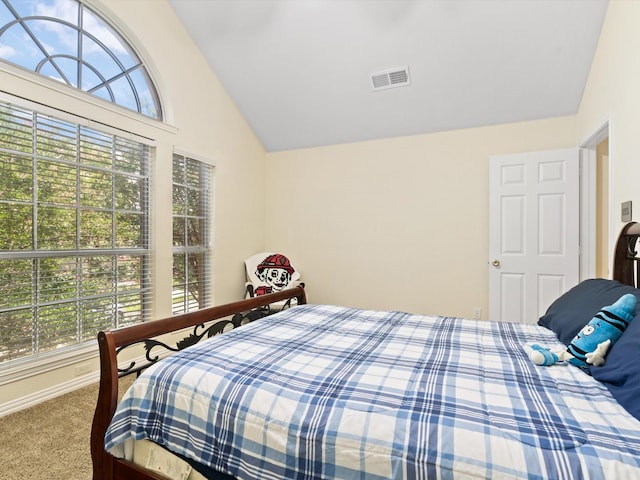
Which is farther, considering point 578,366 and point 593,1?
point 593,1

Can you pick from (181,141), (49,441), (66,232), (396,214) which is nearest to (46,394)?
(49,441)

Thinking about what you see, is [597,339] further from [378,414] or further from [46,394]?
[46,394]

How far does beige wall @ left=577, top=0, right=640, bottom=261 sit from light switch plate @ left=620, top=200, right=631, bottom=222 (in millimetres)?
46

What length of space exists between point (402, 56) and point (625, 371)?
306 cm

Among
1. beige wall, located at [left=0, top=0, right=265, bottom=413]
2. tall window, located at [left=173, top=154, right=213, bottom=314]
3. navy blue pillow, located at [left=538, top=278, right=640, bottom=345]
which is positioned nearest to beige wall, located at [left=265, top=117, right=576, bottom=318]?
beige wall, located at [left=0, top=0, right=265, bottom=413]

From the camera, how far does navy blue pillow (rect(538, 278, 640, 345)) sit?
153 cm

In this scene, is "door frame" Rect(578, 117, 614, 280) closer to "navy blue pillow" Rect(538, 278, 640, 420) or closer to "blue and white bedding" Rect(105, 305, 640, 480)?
"navy blue pillow" Rect(538, 278, 640, 420)

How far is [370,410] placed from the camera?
1001 millimetres

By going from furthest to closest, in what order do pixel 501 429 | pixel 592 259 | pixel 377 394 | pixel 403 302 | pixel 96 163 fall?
1. pixel 403 302
2. pixel 592 259
3. pixel 96 163
4. pixel 377 394
5. pixel 501 429

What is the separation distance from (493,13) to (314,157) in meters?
2.36

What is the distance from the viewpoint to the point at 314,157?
14.6 ft

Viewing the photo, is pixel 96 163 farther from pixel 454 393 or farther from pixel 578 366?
pixel 578 366

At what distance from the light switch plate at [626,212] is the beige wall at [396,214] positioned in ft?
4.54

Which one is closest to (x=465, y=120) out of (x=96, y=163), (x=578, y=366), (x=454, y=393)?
(x=578, y=366)
